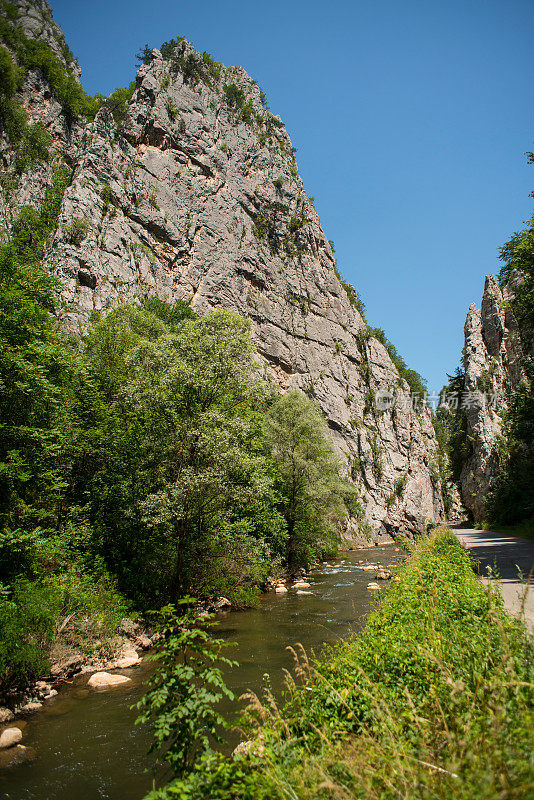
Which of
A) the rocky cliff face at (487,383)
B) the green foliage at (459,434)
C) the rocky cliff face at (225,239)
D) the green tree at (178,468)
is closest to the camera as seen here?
the green tree at (178,468)

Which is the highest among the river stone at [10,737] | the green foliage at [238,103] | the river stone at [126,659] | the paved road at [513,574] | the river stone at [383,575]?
the green foliage at [238,103]

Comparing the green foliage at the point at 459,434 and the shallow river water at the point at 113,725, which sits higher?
the green foliage at the point at 459,434

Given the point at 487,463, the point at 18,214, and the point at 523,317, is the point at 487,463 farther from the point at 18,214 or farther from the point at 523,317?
the point at 18,214

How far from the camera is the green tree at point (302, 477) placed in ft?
89.3

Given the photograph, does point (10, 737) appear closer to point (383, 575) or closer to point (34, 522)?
point (34, 522)

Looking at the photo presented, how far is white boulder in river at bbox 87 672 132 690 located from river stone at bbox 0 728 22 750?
8.74ft

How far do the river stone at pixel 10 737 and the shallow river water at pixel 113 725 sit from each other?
20cm

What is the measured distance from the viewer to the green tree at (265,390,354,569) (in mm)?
27219

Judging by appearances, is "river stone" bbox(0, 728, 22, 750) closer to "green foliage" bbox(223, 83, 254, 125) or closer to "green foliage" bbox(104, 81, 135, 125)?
"green foliage" bbox(104, 81, 135, 125)

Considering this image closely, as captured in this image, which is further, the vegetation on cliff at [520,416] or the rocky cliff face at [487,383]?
the rocky cliff face at [487,383]

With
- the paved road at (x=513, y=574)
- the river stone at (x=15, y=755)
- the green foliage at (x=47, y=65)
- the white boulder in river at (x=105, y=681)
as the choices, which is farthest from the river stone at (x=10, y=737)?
the green foliage at (x=47, y=65)

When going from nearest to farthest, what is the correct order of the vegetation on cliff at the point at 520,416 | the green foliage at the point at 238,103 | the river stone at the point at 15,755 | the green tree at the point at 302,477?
1. the river stone at the point at 15,755
2. the vegetation on cliff at the point at 520,416
3. the green tree at the point at 302,477
4. the green foliage at the point at 238,103

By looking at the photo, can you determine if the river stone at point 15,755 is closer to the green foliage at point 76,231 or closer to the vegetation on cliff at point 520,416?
the vegetation on cliff at point 520,416

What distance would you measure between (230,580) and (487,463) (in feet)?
121
